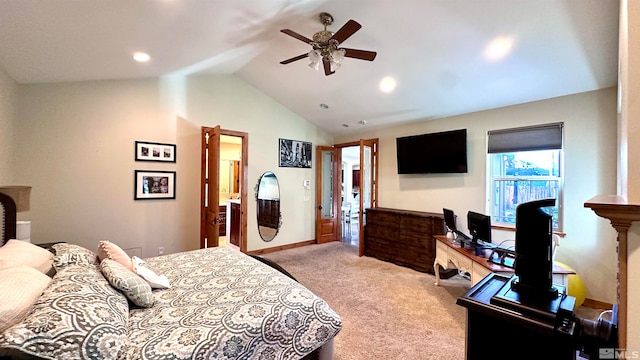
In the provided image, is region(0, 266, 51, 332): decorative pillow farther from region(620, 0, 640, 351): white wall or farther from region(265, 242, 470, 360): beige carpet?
region(620, 0, 640, 351): white wall

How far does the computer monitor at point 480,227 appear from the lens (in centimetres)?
290

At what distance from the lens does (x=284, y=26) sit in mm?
3086

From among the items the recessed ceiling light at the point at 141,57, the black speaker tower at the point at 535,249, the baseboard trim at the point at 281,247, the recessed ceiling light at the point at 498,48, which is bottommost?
the baseboard trim at the point at 281,247

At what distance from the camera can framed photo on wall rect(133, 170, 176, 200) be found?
384cm

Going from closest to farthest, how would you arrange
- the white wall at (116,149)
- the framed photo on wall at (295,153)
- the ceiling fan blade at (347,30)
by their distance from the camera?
the ceiling fan blade at (347,30) < the white wall at (116,149) < the framed photo on wall at (295,153)

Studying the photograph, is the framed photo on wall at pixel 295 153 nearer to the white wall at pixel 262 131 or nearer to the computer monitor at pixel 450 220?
the white wall at pixel 262 131

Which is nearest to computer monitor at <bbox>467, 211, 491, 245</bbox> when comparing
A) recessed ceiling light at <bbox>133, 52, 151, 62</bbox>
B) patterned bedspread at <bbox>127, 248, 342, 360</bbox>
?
patterned bedspread at <bbox>127, 248, 342, 360</bbox>

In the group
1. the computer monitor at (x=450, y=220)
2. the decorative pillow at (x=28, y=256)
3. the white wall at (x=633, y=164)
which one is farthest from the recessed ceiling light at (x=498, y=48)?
the decorative pillow at (x=28, y=256)

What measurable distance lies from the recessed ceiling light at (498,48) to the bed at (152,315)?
9.69 feet

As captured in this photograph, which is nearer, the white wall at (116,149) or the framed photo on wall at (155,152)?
the white wall at (116,149)

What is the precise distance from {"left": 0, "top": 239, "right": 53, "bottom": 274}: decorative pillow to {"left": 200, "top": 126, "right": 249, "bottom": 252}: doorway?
192 centimetres

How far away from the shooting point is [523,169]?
11.8 ft

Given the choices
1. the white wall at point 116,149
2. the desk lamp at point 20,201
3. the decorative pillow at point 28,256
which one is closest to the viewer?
the decorative pillow at point 28,256

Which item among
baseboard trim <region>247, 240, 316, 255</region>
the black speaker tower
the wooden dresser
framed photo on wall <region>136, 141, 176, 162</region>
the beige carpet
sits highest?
framed photo on wall <region>136, 141, 176, 162</region>
